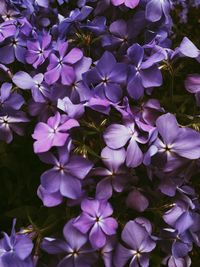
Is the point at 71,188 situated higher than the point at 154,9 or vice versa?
the point at 154,9

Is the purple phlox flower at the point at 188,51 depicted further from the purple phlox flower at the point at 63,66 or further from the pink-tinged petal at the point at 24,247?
the pink-tinged petal at the point at 24,247

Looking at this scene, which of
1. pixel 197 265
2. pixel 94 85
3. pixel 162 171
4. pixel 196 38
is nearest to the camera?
pixel 162 171

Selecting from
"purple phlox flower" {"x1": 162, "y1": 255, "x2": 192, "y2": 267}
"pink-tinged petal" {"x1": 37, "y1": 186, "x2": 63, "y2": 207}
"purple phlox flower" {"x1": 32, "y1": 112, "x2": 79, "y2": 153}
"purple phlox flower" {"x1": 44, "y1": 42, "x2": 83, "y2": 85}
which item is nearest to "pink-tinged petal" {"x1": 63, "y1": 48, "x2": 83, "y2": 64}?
"purple phlox flower" {"x1": 44, "y1": 42, "x2": 83, "y2": 85}

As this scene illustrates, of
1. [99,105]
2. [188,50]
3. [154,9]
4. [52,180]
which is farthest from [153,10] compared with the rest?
[52,180]

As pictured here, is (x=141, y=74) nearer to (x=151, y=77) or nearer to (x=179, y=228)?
(x=151, y=77)

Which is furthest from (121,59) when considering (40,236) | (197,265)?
(197,265)

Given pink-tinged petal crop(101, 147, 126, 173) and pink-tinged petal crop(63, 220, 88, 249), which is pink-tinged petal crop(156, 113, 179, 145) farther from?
pink-tinged petal crop(63, 220, 88, 249)

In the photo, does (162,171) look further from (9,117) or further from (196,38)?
(196,38)
